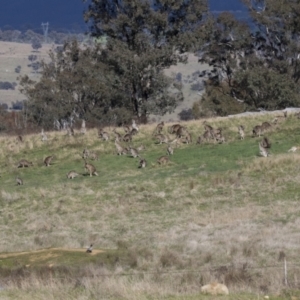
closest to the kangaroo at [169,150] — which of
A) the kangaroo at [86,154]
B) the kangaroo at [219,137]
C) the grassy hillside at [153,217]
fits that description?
the grassy hillside at [153,217]

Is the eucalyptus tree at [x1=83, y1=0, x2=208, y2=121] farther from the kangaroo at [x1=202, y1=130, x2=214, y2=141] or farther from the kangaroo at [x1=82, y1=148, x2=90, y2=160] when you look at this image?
the kangaroo at [x1=82, y1=148, x2=90, y2=160]

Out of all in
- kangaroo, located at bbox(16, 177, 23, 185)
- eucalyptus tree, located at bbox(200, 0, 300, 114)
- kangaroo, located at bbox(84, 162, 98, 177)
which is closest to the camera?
kangaroo, located at bbox(84, 162, 98, 177)

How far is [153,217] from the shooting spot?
83.8ft

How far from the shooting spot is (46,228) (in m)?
25.4

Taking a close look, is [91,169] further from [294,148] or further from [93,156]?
[294,148]

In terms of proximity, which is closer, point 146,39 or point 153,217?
point 153,217

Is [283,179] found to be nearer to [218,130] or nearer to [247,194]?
[247,194]

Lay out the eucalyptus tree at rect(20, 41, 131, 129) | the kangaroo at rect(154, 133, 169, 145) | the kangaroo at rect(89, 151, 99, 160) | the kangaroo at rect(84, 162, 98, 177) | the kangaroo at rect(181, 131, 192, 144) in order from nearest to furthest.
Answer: the kangaroo at rect(84, 162, 98, 177) < the kangaroo at rect(89, 151, 99, 160) < the kangaroo at rect(181, 131, 192, 144) < the kangaroo at rect(154, 133, 169, 145) < the eucalyptus tree at rect(20, 41, 131, 129)

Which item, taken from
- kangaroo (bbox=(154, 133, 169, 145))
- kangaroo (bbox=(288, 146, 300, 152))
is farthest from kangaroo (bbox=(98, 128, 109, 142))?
kangaroo (bbox=(288, 146, 300, 152))

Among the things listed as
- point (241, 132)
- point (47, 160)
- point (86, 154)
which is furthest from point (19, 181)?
point (241, 132)

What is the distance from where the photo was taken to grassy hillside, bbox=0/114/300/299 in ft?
52.3

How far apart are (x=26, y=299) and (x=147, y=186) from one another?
1609 cm

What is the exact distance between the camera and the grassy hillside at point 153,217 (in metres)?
15.9

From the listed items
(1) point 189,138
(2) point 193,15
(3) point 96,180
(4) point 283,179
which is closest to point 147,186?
Answer: (3) point 96,180
